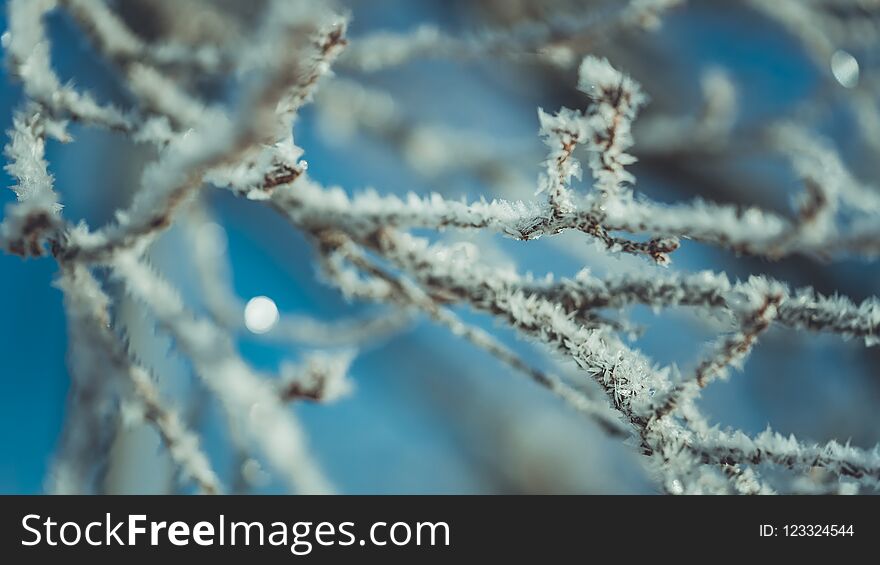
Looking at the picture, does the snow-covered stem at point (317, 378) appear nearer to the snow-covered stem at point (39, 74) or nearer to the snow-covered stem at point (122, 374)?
the snow-covered stem at point (122, 374)

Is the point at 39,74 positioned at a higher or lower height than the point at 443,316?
higher

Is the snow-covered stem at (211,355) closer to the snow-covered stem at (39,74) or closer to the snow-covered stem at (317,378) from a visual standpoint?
the snow-covered stem at (317,378)

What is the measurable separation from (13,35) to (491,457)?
1677mm

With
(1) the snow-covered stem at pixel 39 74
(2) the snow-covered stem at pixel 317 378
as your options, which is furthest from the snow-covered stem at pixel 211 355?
(1) the snow-covered stem at pixel 39 74

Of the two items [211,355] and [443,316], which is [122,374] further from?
[443,316]

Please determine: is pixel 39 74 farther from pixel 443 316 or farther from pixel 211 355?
pixel 443 316

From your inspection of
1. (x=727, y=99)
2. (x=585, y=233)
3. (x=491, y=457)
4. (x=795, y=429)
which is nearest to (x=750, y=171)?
(x=727, y=99)

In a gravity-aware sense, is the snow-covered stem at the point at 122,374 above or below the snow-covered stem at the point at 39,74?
below

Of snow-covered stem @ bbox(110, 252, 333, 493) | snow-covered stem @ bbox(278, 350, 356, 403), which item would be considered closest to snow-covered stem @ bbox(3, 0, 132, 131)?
snow-covered stem @ bbox(110, 252, 333, 493)

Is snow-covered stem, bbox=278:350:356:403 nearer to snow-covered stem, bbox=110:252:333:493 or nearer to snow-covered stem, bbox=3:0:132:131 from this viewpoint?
snow-covered stem, bbox=110:252:333:493

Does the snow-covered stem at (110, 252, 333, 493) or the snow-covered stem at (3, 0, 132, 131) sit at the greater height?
the snow-covered stem at (3, 0, 132, 131)

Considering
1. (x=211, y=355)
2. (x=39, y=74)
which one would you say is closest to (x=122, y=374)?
(x=211, y=355)

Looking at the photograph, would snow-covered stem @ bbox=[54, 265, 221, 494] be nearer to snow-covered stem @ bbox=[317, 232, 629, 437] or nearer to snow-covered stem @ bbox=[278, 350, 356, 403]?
snow-covered stem @ bbox=[278, 350, 356, 403]
